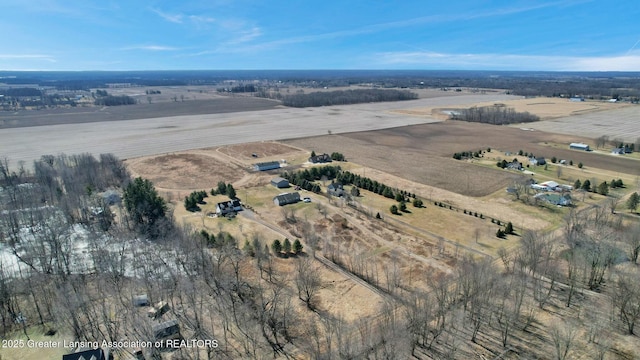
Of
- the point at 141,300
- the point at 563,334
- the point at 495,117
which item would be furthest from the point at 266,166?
the point at 495,117

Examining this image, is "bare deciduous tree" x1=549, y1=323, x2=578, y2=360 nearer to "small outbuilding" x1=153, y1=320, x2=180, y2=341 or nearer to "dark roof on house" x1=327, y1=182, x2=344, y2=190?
"small outbuilding" x1=153, y1=320, x2=180, y2=341

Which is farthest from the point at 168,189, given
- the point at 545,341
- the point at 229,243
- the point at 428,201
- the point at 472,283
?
the point at 545,341

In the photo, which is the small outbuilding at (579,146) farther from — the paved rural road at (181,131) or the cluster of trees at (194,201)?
the cluster of trees at (194,201)

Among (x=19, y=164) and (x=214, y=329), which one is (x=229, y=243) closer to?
(x=214, y=329)

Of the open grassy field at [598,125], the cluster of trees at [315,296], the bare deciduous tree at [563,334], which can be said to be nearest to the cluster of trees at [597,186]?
the cluster of trees at [315,296]

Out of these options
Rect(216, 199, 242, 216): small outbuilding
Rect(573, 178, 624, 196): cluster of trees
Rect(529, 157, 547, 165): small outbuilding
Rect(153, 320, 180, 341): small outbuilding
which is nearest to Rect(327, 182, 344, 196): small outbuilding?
Rect(216, 199, 242, 216): small outbuilding

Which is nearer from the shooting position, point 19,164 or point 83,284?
point 83,284
